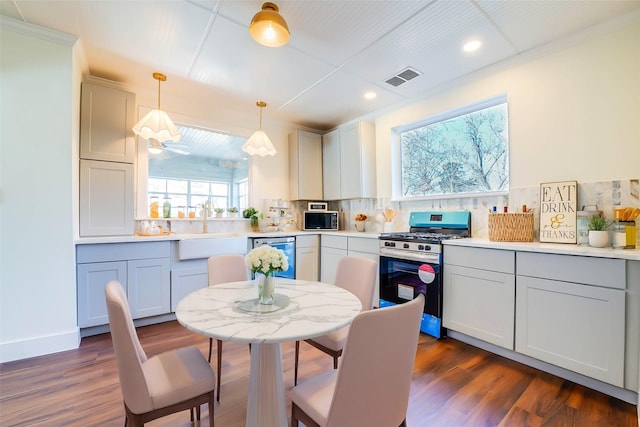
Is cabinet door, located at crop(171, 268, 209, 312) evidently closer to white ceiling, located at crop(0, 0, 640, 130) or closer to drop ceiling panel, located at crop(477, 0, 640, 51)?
white ceiling, located at crop(0, 0, 640, 130)

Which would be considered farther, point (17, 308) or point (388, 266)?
point (388, 266)

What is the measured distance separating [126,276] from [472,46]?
376 cm

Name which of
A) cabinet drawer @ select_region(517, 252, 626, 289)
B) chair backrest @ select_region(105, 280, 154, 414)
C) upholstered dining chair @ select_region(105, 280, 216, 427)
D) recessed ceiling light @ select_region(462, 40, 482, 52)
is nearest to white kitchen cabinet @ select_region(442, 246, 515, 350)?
cabinet drawer @ select_region(517, 252, 626, 289)

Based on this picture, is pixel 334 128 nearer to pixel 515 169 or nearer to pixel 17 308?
pixel 515 169

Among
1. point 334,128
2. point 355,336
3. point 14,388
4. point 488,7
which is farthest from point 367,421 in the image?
point 334,128

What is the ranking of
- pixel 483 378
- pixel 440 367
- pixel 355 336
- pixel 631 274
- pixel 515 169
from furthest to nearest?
1. pixel 515 169
2. pixel 440 367
3. pixel 483 378
4. pixel 631 274
5. pixel 355 336

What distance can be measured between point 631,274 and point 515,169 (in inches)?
47.1

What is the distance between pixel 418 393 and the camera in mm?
1784

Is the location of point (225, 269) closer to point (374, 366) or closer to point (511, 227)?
point (374, 366)

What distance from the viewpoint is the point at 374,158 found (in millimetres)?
3877

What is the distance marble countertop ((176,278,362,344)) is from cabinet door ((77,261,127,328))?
164cm

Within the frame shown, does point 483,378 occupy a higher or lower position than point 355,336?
lower

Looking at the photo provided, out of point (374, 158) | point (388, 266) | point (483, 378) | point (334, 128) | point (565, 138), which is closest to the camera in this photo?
point (483, 378)

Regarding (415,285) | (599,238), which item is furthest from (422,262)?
(599,238)
